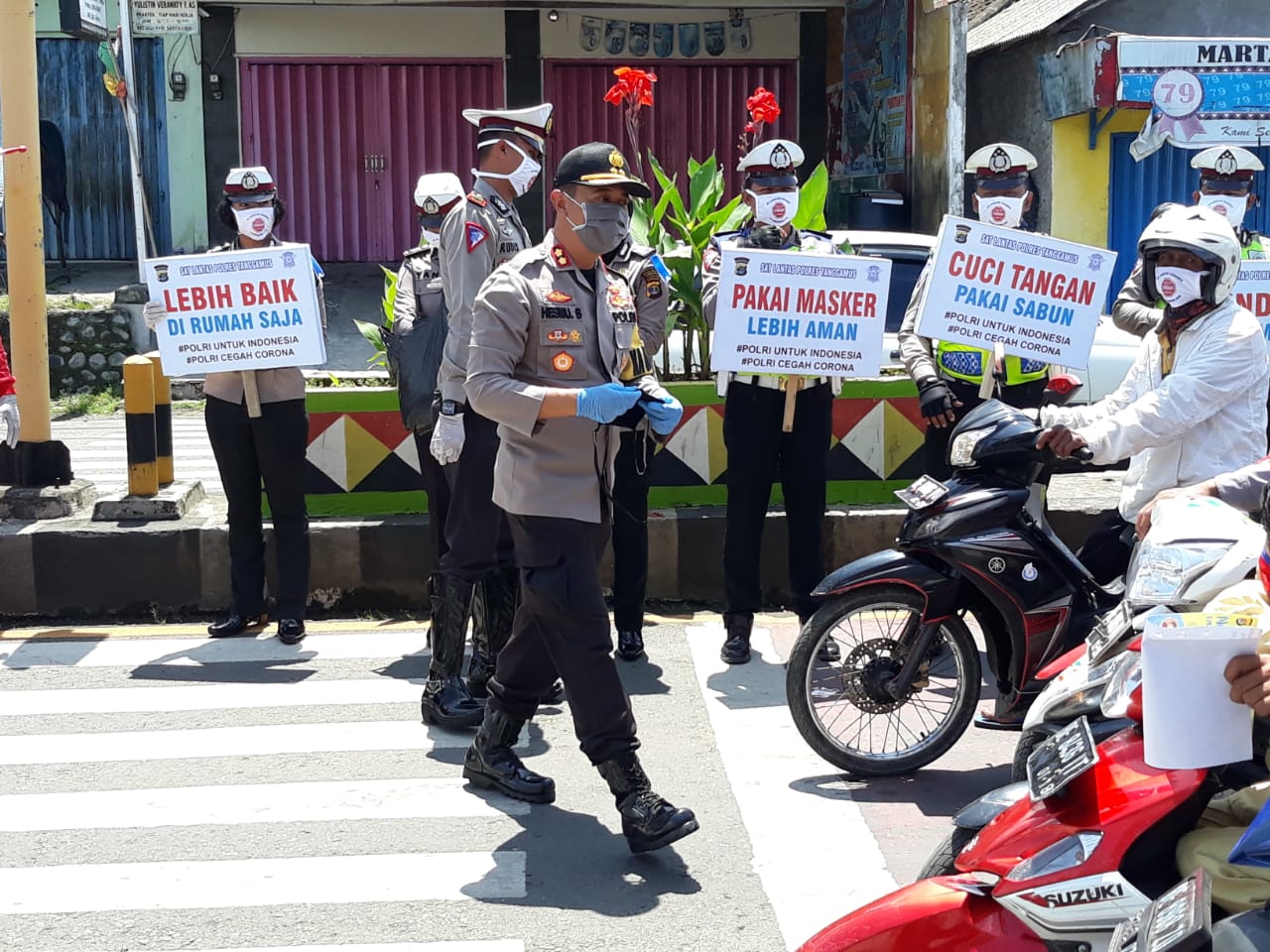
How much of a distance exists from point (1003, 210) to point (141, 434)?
441 centimetres

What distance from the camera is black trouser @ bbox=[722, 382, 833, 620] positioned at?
702 cm

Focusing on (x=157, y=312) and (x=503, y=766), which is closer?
(x=503, y=766)

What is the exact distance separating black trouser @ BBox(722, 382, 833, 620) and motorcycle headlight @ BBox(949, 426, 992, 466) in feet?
5.42

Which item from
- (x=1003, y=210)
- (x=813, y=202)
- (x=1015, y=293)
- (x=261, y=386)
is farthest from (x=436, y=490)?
(x=813, y=202)

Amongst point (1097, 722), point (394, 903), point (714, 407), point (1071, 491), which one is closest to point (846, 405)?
point (714, 407)

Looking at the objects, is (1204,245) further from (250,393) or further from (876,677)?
(250,393)

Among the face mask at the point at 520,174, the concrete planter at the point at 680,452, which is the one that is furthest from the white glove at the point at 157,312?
the face mask at the point at 520,174

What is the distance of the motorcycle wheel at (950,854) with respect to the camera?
3426 millimetres

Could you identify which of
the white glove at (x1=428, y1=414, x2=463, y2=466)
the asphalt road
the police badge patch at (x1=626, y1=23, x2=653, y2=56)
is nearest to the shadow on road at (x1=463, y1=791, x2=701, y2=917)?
the asphalt road

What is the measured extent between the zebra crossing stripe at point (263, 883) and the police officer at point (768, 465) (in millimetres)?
2404

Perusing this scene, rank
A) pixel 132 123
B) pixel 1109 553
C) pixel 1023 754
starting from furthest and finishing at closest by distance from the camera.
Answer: pixel 132 123 → pixel 1109 553 → pixel 1023 754

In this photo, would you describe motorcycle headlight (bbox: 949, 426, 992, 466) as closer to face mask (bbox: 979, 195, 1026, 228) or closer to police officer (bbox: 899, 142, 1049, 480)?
police officer (bbox: 899, 142, 1049, 480)

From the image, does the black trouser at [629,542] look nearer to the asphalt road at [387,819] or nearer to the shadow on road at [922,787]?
the asphalt road at [387,819]

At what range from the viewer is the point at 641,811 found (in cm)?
475
